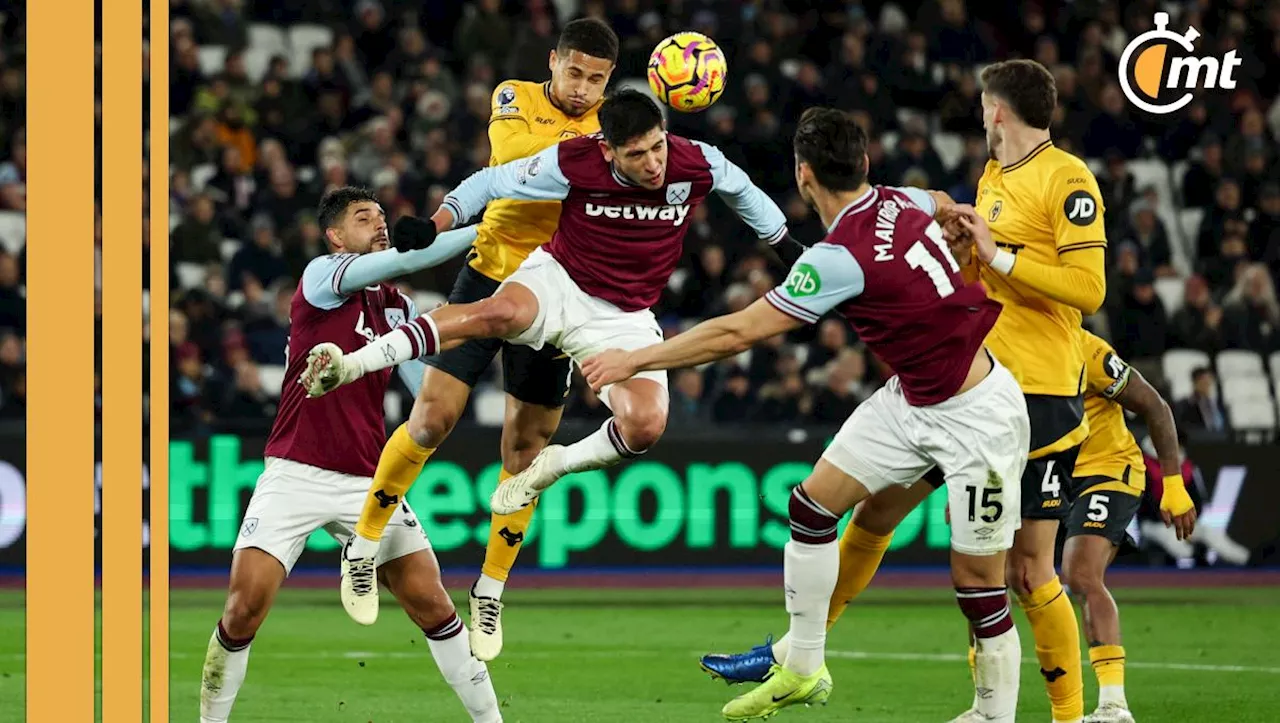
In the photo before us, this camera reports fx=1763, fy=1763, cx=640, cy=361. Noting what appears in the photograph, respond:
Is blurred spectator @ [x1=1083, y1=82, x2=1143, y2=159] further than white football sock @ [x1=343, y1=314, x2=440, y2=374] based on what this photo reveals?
Yes

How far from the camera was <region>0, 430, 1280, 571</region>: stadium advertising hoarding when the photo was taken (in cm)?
1425

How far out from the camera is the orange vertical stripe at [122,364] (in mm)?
4105

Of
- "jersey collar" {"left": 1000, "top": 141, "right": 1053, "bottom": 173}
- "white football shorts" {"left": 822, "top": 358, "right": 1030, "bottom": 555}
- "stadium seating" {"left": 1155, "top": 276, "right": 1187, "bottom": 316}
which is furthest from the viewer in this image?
"stadium seating" {"left": 1155, "top": 276, "right": 1187, "bottom": 316}

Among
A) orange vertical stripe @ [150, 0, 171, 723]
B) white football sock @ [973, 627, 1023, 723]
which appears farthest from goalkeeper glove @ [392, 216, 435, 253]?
white football sock @ [973, 627, 1023, 723]

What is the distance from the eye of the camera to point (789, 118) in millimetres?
18594

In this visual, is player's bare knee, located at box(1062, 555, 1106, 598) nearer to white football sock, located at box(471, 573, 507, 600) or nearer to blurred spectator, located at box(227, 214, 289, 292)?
white football sock, located at box(471, 573, 507, 600)

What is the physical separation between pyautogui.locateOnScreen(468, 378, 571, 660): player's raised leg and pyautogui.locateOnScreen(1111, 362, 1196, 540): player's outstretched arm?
264 centimetres

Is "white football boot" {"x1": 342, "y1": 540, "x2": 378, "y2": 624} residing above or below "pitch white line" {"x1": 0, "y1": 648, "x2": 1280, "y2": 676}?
above

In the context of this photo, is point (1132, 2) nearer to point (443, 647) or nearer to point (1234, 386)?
point (1234, 386)

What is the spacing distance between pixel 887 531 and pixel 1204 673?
3884 mm

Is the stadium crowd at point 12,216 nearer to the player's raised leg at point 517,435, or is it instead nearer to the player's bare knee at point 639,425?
the player's raised leg at point 517,435

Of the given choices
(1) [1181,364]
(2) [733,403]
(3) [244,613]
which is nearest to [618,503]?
(2) [733,403]

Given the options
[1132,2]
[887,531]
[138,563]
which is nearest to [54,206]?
[138,563]

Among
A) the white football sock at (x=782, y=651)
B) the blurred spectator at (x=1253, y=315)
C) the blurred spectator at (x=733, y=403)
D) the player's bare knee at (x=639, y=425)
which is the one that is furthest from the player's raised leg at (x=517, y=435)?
the blurred spectator at (x=1253, y=315)
